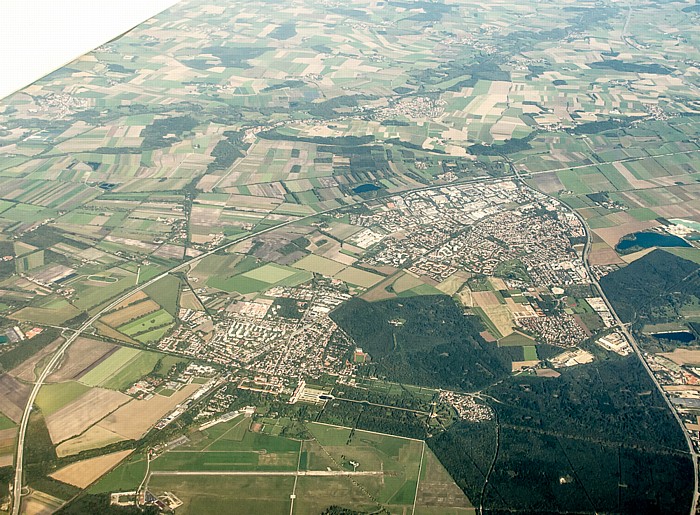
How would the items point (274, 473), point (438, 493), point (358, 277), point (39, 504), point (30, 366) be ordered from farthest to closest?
point (358, 277) < point (30, 366) < point (274, 473) < point (438, 493) < point (39, 504)

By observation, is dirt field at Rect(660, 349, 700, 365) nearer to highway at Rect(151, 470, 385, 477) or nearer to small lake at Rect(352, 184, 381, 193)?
highway at Rect(151, 470, 385, 477)

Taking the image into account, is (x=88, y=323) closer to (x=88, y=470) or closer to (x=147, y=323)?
(x=147, y=323)

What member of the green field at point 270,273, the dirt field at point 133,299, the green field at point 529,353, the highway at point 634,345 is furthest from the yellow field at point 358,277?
the highway at point 634,345

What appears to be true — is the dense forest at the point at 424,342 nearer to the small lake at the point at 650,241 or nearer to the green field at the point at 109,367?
the green field at the point at 109,367

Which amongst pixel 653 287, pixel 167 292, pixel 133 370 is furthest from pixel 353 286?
pixel 653 287

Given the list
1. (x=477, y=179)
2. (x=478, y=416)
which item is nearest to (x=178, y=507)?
(x=478, y=416)

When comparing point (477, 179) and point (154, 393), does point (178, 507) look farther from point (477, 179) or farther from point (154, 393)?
point (477, 179)

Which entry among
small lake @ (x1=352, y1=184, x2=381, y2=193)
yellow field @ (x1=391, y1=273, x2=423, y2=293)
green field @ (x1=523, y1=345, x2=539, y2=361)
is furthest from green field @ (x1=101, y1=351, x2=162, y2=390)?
small lake @ (x1=352, y1=184, x2=381, y2=193)
